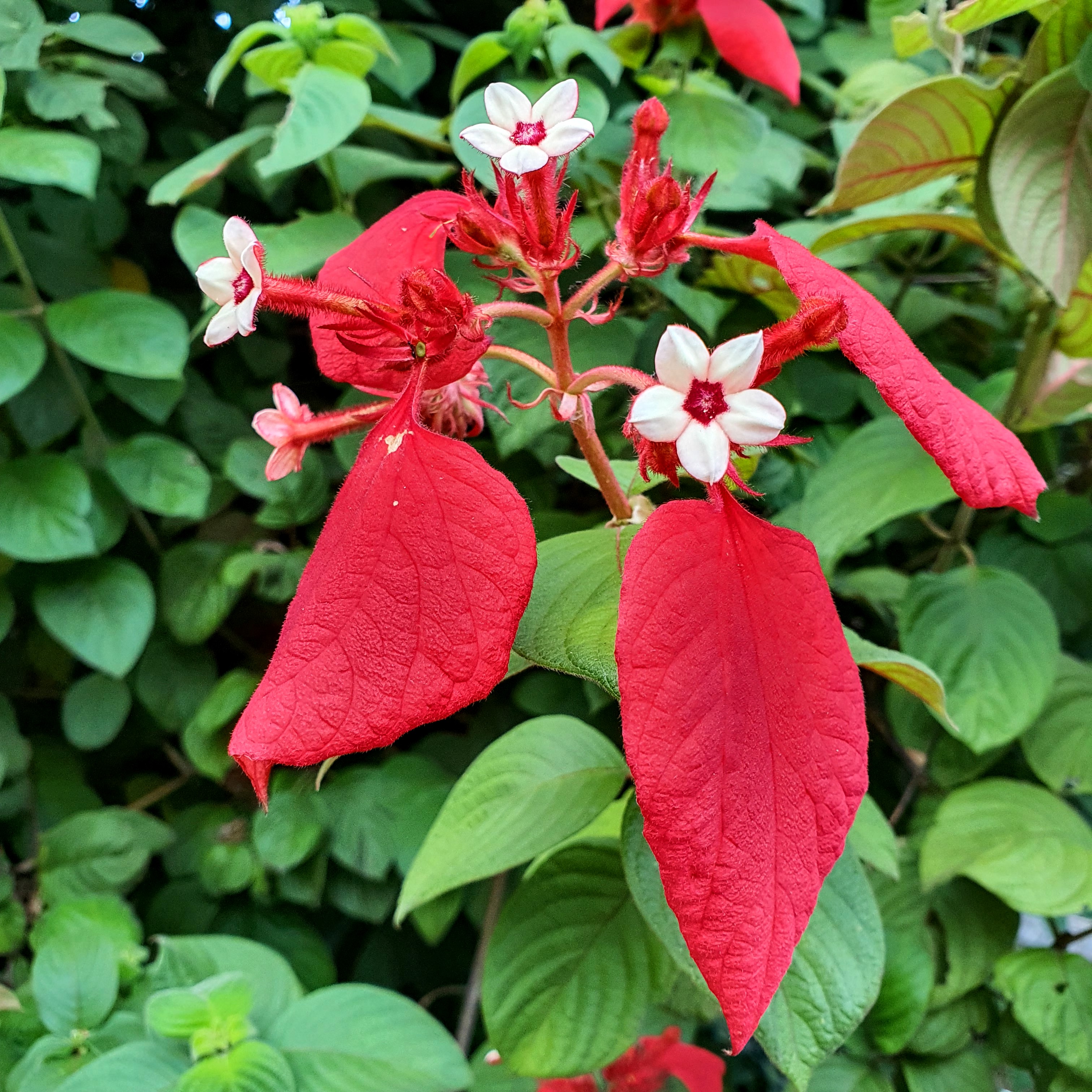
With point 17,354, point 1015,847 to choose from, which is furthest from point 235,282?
point 1015,847

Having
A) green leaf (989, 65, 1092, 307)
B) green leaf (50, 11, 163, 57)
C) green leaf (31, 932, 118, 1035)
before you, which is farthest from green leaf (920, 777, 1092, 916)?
green leaf (50, 11, 163, 57)

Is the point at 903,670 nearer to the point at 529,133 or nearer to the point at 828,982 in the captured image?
the point at 828,982

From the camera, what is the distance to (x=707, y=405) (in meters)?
0.22

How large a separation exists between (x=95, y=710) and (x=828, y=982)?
61cm

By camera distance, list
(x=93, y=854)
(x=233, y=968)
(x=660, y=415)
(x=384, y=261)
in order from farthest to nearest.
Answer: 1. (x=93, y=854)
2. (x=233, y=968)
3. (x=384, y=261)
4. (x=660, y=415)

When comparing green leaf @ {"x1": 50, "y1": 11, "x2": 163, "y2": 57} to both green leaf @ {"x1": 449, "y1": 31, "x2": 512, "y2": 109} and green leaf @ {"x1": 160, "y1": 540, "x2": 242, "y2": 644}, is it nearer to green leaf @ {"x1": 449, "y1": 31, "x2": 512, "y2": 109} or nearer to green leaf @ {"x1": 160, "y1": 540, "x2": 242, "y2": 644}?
green leaf @ {"x1": 449, "y1": 31, "x2": 512, "y2": 109}

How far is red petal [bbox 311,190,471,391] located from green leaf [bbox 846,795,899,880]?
0.30 meters

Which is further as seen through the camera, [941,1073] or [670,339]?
[941,1073]

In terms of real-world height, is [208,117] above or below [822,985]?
above

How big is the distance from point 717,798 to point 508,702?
1.71ft

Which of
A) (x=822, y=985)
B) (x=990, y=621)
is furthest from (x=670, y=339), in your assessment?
(x=990, y=621)

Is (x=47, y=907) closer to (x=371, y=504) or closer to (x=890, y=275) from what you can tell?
(x=371, y=504)

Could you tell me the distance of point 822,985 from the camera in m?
0.32

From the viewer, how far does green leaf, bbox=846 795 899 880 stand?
39 centimetres
